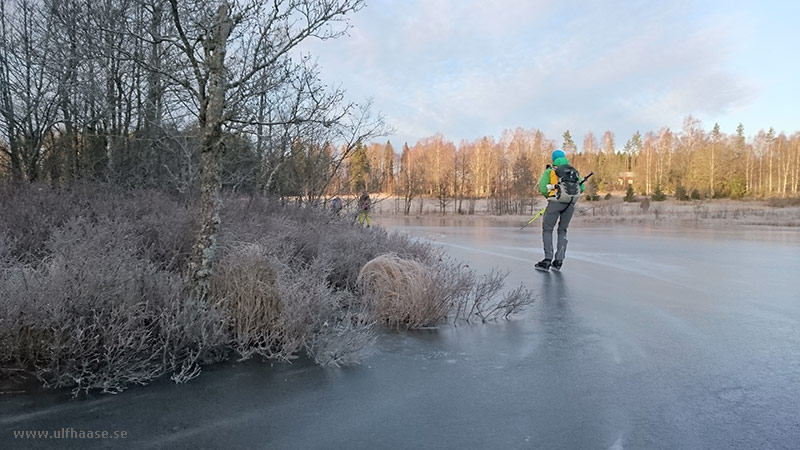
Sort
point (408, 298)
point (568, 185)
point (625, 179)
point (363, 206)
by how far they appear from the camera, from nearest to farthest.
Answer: point (408, 298), point (568, 185), point (363, 206), point (625, 179)

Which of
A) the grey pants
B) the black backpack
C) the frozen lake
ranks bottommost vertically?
the frozen lake

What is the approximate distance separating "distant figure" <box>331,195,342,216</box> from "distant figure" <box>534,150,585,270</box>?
5.30 meters

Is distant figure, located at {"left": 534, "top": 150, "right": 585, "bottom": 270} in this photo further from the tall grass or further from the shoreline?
the shoreline

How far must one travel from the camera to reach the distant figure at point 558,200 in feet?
31.8

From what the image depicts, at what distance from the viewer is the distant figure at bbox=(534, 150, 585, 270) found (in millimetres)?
9688

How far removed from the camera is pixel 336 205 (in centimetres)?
1395

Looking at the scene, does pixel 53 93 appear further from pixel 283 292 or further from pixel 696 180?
pixel 696 180

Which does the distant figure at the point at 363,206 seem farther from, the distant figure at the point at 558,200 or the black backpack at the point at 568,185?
the black backpack at the point at 568,185

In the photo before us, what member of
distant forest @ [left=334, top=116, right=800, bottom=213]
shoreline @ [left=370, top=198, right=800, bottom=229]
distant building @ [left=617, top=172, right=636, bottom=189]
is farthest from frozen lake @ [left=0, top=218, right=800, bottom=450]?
distant building @ [left=617, top=172, right=636, bottom=189]

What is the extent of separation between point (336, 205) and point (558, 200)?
6269 millimetres

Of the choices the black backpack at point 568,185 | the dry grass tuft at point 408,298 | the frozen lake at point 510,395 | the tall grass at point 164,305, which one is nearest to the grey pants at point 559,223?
the black backpack at point 568,185

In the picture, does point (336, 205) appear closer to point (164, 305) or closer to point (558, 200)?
point (558, 200)

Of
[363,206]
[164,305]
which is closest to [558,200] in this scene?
[363,206]

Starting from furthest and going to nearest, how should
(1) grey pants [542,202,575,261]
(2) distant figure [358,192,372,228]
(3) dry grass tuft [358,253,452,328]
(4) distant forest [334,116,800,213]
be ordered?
(4) distant forest [334,116,800,213] → (2) distant figure [358,192,372,228] → (1) grey pants [542,202,575,261] → (3) dry grass tuft [358,253,452,328]
